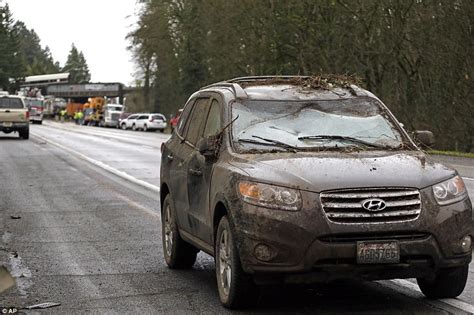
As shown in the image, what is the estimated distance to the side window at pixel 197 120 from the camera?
8.04 metres

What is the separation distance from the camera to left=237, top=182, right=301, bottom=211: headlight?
5969 millimetres

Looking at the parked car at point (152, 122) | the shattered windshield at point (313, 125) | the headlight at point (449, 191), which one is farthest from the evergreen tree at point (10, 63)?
the headlight at point (449, 191)

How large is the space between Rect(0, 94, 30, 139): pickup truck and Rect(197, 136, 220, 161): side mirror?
33624 mm

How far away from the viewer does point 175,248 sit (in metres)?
8.38

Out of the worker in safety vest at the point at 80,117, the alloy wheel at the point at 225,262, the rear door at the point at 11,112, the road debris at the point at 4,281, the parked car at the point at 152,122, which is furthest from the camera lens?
the worker in safety vest at the point at 80,117

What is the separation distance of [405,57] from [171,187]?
29677 mm

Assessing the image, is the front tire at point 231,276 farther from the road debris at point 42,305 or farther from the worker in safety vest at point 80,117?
the worker in safety vest at point 80,117

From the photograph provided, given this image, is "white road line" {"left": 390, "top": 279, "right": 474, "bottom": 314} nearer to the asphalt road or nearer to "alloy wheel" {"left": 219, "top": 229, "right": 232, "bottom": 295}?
the asphalt road

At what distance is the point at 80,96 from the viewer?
115 metres

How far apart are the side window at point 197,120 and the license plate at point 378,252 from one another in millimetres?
2511

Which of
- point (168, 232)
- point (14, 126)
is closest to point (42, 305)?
point (168, 232)

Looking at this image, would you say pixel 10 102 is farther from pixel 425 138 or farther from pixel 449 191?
pixel 449 191

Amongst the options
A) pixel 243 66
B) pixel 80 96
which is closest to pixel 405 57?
pixel 243 66

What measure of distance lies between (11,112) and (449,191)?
3533cm
